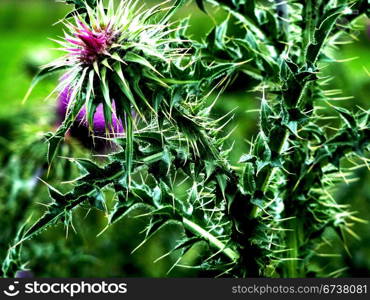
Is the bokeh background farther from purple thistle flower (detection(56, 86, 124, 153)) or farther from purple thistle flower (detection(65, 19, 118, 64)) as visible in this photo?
purple thistle flower (detection(65, 19, 118, 64))

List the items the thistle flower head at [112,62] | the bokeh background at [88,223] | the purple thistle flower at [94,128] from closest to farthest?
1. the thistle flower head at [112,62]
2. the purple thistle flower at [94,128]
3. the bokeh background at [88,223]

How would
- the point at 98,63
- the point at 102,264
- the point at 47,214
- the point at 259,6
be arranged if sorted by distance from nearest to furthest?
the point at 98,63 → the point at 47,214 → the point at 259,6 → the point at 102,264

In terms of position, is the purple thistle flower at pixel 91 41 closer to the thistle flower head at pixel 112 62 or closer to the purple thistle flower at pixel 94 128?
the thistle flower head at pixel 112 62

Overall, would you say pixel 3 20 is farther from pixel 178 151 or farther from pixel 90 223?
pixel 178 151

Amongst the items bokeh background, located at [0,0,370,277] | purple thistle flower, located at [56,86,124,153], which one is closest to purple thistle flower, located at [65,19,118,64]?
purple thistle flower, located at [56,86,124,153]

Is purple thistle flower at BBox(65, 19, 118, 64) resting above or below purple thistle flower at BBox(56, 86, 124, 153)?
above

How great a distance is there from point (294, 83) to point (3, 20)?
18414 mm

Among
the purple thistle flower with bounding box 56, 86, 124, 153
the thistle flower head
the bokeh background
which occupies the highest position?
the thistle flower head

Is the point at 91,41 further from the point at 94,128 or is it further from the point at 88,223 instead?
the point at 88,223

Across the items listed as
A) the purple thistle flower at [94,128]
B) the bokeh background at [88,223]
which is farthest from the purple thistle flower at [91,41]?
the bokeh background at [88,223]

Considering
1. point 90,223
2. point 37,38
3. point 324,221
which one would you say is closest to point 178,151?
point 324,221

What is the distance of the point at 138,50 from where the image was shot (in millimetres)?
1728

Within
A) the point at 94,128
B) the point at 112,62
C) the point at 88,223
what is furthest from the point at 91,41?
the point at 88,223

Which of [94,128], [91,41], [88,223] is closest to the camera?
[91,41]
